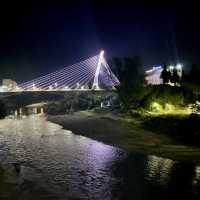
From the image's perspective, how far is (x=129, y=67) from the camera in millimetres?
63094

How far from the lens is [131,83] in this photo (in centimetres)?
5891

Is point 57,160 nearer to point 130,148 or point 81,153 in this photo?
point 81,153

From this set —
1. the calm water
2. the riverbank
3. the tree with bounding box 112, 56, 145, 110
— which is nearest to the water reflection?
the calm water

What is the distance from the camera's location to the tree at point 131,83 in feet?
191

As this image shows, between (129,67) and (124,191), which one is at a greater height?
(129,67)

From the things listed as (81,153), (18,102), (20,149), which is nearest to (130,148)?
(81,153)

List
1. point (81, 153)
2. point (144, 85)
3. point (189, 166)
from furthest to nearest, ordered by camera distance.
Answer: point (144, 85) < point (81, 153) < point (189, 166)

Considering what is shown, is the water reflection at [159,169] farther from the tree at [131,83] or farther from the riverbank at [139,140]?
the tree at [131,83]

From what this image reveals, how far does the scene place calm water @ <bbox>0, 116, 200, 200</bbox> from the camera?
15531 millimetres

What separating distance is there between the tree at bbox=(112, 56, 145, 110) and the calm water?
31775 mm

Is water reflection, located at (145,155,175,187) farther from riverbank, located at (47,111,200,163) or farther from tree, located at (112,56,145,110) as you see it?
tree, located at (112,56,145,110)

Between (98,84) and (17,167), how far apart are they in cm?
6245

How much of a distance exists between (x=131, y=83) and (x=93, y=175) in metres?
40.9

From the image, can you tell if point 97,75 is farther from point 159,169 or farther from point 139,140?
point 159,169
